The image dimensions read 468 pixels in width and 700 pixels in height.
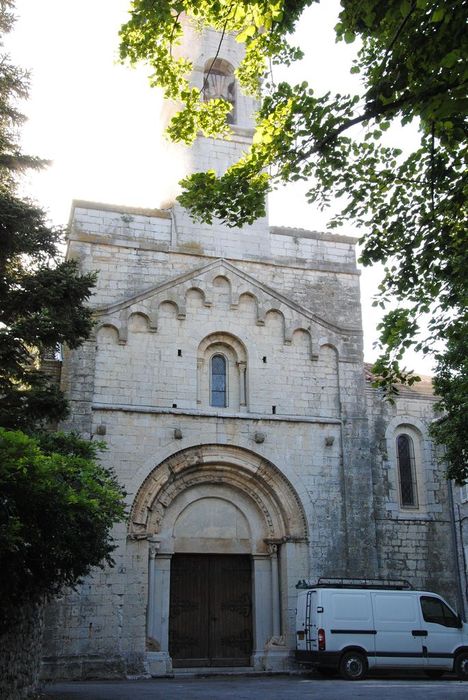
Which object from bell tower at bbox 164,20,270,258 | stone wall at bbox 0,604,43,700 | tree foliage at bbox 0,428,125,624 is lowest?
stone wall at bbox 0,604,43,700

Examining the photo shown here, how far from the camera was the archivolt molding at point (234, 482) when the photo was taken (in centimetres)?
1747

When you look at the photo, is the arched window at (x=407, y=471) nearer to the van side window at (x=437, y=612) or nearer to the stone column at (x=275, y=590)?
the van side window at (x=437, y=612)

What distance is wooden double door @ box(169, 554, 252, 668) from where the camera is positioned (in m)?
17.0

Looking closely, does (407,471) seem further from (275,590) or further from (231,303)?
(231,303)

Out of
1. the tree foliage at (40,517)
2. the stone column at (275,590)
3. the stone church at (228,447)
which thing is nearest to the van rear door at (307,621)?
the stone church at (228,447)

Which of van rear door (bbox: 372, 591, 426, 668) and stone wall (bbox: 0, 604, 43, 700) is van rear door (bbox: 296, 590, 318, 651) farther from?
stone wall (bbox: 0, 604, 43, 700)

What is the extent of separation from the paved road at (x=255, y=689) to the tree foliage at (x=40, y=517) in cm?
306

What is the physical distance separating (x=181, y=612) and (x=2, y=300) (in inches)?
348

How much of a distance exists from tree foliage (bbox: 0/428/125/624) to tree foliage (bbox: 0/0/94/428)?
2429mm

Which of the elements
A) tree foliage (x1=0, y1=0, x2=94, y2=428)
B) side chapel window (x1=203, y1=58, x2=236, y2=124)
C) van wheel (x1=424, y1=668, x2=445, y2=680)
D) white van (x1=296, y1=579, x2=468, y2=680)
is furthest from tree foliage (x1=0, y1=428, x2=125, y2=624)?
side chapel window (x1=203, y1=58, x2=236, y2=124)

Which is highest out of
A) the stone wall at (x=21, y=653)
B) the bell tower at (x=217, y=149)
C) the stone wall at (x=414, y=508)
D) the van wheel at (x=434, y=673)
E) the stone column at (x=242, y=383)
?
the bell tower at (x=217, y=149)

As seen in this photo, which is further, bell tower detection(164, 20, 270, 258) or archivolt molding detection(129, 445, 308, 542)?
bell tower detection(164, 20, 270, 258)

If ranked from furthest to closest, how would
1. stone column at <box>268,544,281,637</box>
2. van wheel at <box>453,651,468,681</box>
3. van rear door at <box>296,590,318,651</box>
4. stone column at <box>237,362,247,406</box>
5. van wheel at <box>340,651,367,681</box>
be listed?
stone column at <box>237,362,247,406</box>, stone column at <box>268,544,281,637</box>, van wheel at <box>453,651,468,681</box>, van rear door at <box>296,590,318,651</box>, van wheel at <box>340,651,367,681</box>

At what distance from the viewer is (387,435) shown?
67.1 feet
